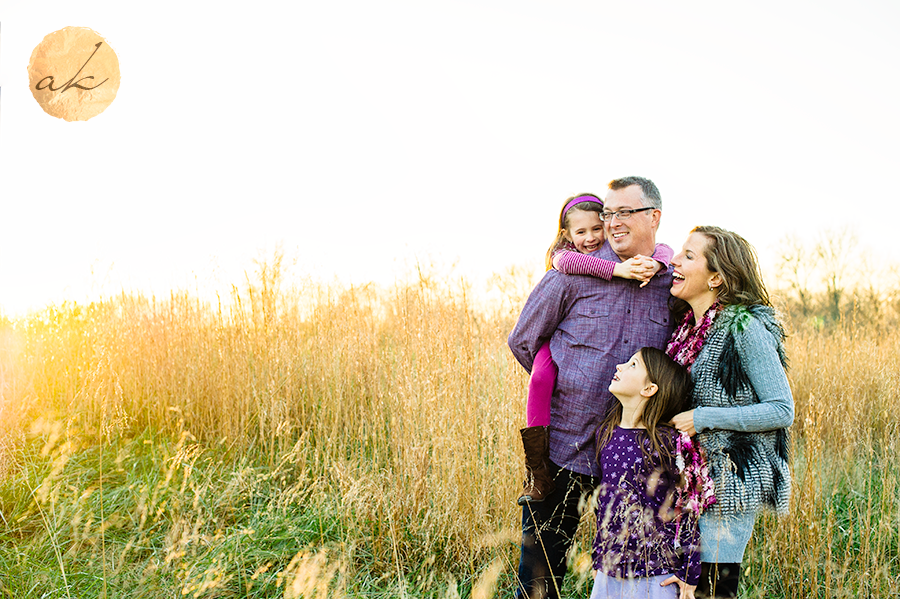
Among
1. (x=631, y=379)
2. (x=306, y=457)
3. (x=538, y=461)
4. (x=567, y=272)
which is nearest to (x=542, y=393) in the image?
(x=538, y=461)

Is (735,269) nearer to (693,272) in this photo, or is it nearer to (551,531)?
(693,272)

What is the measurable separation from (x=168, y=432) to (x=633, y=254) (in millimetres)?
3643

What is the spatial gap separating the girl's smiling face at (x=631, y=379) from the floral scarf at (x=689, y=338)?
0.54ft

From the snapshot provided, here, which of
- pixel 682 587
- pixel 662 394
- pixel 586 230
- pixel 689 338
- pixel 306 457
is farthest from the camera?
pixel 306 457

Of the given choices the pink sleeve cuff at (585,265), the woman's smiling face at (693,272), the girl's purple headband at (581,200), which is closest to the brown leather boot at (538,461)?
the pink sleeve cuff at (585,265)

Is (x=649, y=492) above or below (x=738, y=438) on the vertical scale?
below

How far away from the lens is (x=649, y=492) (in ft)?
6.20

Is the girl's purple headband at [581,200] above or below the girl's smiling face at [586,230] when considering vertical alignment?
above

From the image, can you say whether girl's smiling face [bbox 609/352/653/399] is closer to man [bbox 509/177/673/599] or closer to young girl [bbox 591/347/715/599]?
young girl [bbox 591/347/715/599]

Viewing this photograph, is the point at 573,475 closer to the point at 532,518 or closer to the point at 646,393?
the point at 532,518

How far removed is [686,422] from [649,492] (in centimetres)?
26

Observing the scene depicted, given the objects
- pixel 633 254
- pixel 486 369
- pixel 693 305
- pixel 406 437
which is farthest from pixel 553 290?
pixel 486 369

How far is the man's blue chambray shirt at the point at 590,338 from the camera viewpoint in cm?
213

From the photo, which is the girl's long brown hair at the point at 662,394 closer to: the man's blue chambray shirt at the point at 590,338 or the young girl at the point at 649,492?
the young girl at the point at 649,492
